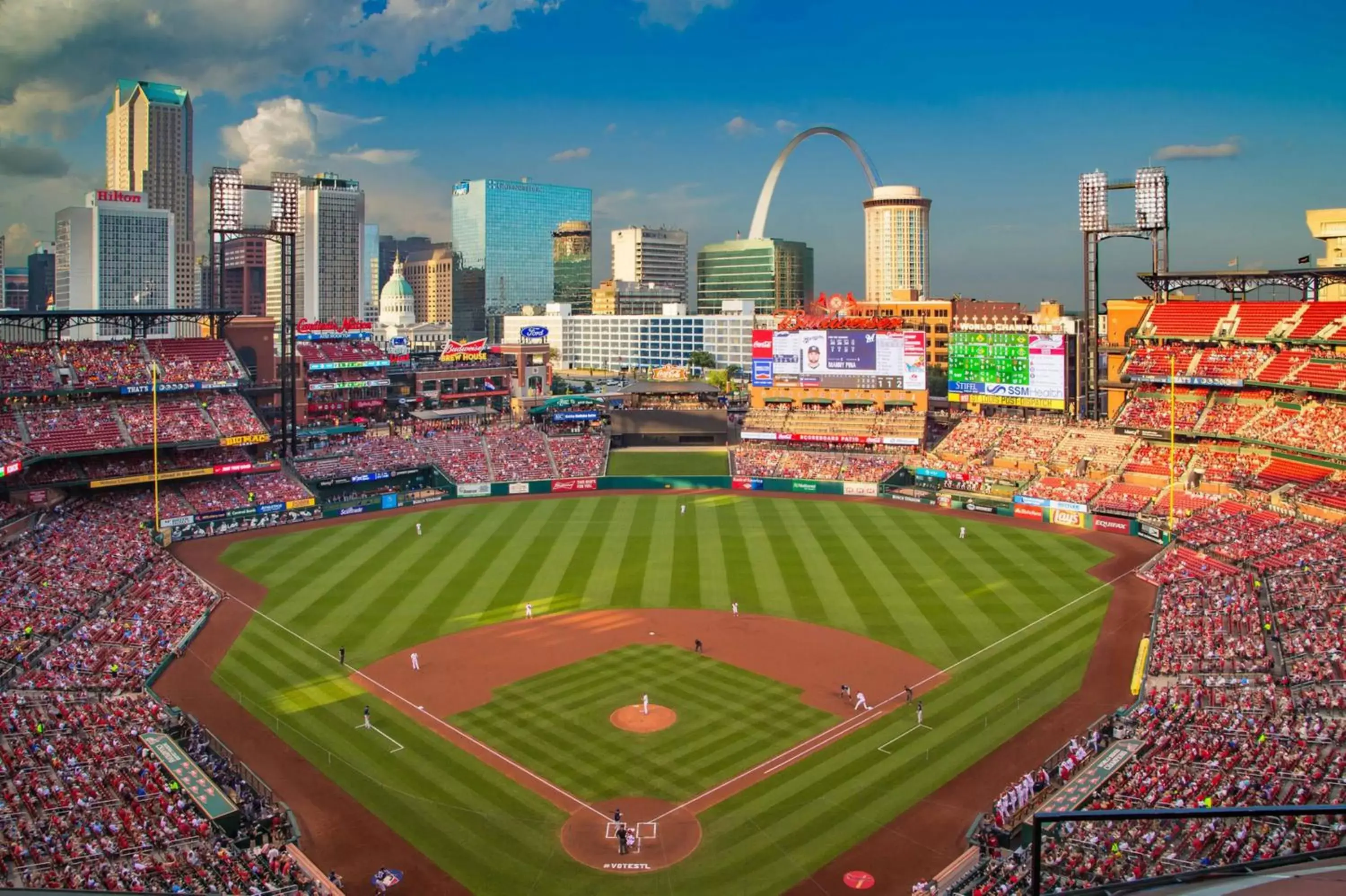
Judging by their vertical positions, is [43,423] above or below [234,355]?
below

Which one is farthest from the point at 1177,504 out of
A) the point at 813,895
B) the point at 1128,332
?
the point at 813,895

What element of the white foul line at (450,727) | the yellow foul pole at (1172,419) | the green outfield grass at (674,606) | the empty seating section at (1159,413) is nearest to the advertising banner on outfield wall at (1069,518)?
the green outfield grass at (674,606)

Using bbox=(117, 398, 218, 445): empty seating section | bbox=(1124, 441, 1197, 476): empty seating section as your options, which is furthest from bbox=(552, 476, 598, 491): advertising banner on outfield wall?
bbox=(1124, 441, 1197, 476): empty seating section

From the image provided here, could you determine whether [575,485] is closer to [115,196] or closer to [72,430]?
[72,430]

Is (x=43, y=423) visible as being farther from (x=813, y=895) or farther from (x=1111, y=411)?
(x=1111, y=411)

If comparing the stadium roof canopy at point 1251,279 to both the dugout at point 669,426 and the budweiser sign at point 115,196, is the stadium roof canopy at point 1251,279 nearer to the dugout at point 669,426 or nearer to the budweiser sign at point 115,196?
the dugout at point 669,426
